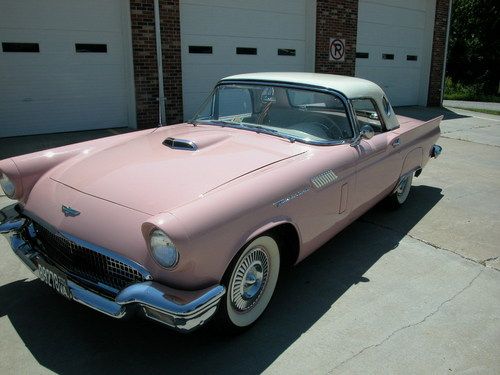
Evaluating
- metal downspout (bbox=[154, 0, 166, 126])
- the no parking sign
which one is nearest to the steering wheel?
metal downspout (bbox=[154, 0, 166, 126])

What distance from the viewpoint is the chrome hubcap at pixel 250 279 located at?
2723 millimetres

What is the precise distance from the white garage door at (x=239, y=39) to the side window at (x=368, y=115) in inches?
228

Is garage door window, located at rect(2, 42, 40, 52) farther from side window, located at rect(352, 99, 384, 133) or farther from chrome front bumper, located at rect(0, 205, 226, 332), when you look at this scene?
chrome front bumper, located at rect(0, 205, 226, 332)

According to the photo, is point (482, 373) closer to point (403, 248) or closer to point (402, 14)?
point (403, 248)

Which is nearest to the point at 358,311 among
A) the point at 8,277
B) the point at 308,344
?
the point at 308,344

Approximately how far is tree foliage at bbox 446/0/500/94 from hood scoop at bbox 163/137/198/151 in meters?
25.6

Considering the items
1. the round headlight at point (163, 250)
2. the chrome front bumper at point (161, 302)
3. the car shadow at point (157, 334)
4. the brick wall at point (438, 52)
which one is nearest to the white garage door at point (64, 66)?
the car shadow at point (157, 334)

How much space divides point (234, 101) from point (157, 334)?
7.43 ft

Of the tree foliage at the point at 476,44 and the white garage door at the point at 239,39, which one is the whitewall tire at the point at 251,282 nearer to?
the white garage door at the point at 239,39

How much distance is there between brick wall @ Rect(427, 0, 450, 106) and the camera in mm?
15164

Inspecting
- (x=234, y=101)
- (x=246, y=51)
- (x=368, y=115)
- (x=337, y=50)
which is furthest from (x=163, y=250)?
(x=337, y=50)

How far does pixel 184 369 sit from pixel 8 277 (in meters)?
1.79

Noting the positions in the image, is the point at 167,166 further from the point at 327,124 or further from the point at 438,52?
the point at 438,52

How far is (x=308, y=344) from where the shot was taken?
2.80 meters
